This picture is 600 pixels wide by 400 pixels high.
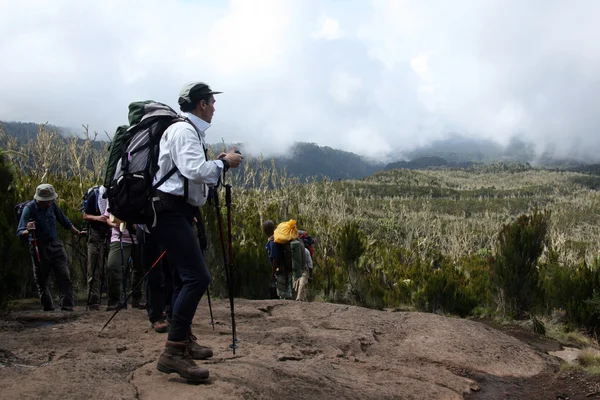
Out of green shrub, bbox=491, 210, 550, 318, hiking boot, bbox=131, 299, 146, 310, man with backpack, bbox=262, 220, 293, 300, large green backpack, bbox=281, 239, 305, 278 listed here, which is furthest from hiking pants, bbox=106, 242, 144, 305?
green shrub, bbox=491, 210, 550, 318

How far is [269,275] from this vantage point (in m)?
10.0

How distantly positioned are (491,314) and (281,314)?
15.4 ft

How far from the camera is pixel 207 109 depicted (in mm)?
3916

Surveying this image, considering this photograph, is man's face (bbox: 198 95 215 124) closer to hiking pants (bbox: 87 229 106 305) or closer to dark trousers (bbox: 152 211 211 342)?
dark trousers (bbox: 152 211 211 342)

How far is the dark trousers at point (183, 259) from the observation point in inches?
139

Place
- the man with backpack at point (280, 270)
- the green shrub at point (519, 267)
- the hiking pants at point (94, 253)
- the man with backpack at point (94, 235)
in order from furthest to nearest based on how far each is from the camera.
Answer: the green shrub at point (519, 267)
the man with backpack at point (280, 270)
the hiking pants at point (94, 253)
the man with backpack at point (94, 235)

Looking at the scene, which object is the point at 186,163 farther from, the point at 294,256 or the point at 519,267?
the point at 519,267

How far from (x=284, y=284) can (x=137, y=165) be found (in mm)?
5861

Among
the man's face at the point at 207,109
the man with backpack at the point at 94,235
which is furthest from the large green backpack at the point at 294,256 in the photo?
the man's face at the point at 207,109

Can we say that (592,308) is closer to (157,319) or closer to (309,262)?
(309,262)

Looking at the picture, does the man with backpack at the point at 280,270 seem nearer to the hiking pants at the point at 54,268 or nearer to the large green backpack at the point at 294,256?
the large green backpack at the point at 294,256

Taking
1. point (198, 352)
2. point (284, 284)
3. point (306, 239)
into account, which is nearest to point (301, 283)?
point (284, 284)

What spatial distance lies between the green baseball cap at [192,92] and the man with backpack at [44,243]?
3602mm

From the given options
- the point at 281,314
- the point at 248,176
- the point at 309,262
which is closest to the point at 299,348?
the point at 281,314
